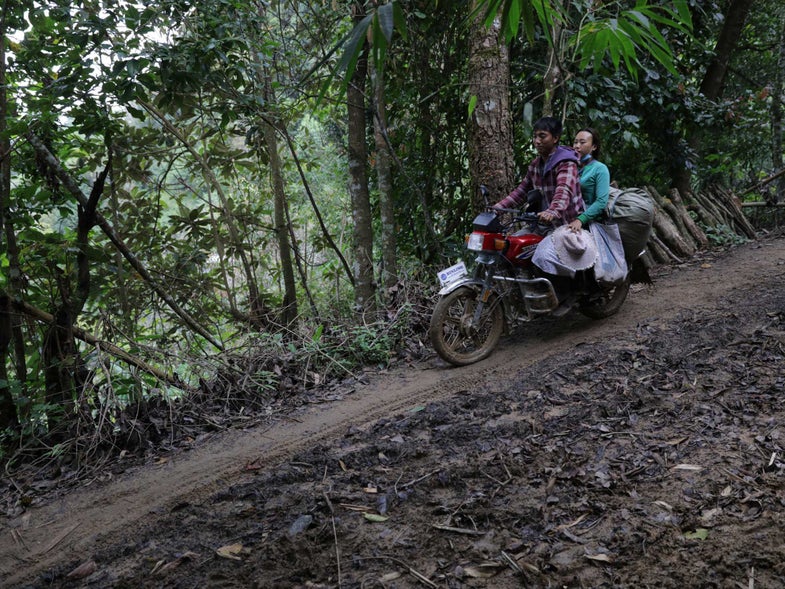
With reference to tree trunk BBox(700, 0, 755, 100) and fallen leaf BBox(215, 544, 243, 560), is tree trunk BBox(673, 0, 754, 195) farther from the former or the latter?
fallen leaf BBox(215, 544, 243, 560)

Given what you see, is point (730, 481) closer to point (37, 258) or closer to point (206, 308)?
point (37, 258)

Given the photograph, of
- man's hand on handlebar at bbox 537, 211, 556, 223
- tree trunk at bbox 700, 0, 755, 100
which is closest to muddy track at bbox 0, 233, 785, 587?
man's hand on handlebar at bbox 537, 211, 556, 223

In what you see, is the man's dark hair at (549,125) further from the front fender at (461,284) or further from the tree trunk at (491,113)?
the front fender at (461,284)

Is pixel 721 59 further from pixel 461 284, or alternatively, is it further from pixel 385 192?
pixel 461 284

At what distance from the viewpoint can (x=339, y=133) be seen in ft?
38.7

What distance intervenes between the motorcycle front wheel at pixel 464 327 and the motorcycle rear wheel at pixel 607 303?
1.01m

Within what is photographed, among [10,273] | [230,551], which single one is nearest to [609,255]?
[230,551]

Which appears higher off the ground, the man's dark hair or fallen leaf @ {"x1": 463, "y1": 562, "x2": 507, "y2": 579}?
the man's dark hair

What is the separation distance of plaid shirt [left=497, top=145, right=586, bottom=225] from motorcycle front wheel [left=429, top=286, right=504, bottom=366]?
100 centimetres

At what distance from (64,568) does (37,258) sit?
3030mm

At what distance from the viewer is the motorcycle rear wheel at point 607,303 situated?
20.7ft

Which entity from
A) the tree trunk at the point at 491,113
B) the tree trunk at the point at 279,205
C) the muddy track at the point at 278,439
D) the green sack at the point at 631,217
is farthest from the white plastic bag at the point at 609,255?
the tree trunk at the point at 279,205

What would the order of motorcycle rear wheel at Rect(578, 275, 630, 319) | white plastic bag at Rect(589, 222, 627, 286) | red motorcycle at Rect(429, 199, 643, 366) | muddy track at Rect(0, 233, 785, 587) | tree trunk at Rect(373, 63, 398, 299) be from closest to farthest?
muddy track at Rect(0, 233, 785, 587) → red motorcycle at Rect(429, 199, 643, 366) → white plastic bag at Rect(589, 222, 627, 286) → motorcycle rear wheel at Rect(578, 275, 630, 319) → tree trunk at Rect(373, 63, 398, 299)

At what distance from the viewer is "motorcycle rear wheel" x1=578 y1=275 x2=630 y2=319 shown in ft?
20.7
